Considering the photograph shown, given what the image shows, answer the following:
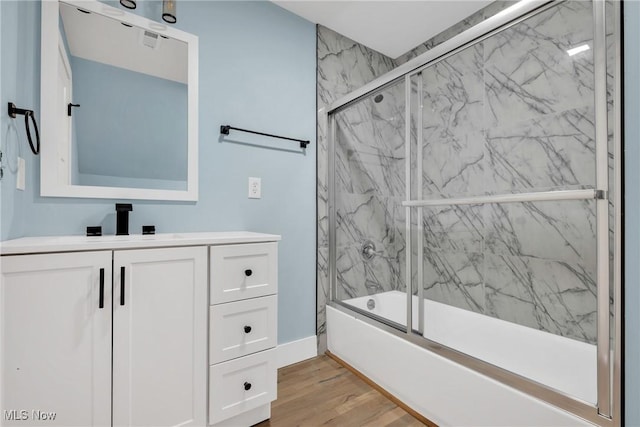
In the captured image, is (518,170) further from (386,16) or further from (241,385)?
(241,385)

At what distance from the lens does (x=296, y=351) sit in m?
2.04

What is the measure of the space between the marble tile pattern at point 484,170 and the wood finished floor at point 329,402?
389mm

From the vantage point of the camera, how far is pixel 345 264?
2271mm

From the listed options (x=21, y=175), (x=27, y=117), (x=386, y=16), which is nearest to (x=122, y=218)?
(x=21, y=175)

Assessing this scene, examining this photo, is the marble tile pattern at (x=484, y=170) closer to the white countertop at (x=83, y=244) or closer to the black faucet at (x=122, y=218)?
the white countertop at (x=83, y=244)

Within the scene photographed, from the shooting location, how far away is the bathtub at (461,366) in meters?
1.15

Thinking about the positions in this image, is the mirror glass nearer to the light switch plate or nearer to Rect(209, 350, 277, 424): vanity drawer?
the light switch plate

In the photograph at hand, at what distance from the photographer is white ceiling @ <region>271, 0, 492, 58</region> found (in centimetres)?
201

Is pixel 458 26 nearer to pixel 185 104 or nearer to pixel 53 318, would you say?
pixel 185 104

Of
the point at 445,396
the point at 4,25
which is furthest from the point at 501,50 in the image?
the point at 4,25

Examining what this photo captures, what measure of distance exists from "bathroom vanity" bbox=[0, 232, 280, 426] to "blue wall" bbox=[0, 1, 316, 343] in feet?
0.93

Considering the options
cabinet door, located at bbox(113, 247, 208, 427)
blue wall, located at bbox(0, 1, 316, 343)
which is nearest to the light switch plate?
blue wall, located at bbox(0, 1, 316, 343)

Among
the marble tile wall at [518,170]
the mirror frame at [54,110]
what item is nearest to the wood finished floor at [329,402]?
the marble tile wall at [518,170]
